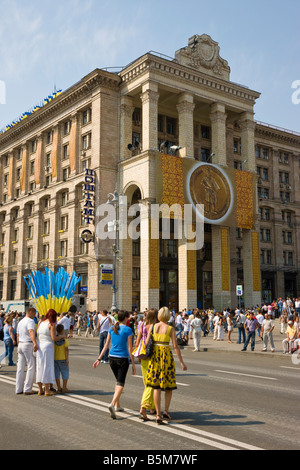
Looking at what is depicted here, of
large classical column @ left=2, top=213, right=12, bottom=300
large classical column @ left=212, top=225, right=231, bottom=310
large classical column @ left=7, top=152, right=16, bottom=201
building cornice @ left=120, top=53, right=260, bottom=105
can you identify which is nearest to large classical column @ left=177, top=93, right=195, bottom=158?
building cornice @ left=120, top=53, right=260, bottom=105

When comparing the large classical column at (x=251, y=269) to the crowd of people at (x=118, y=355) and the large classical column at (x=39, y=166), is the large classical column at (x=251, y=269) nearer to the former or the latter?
the large classical column at (x=39, y=166)

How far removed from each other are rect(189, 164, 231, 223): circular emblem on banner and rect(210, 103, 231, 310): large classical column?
1987 mm

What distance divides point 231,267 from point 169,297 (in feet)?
26.3

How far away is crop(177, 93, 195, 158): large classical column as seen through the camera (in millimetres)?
42844

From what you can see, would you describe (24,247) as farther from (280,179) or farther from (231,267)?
(280,179)

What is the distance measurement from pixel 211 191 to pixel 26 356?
115ft

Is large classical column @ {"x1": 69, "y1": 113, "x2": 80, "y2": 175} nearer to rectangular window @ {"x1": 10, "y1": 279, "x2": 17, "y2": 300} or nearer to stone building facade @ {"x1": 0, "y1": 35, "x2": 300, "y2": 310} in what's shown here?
stone building facade @ {"x1": 0, "y1": 35, "x2": 300, "y2": 310}

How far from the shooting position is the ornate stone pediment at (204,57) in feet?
146

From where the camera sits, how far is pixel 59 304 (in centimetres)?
1079

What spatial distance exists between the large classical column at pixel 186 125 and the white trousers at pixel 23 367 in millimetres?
34452

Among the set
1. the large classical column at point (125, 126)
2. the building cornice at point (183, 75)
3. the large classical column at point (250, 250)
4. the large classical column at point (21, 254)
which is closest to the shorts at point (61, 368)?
the large classical column at point (125, 126)

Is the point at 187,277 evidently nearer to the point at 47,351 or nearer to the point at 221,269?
the point at 221,269

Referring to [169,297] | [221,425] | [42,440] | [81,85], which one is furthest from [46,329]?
[81,85]

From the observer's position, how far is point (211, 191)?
43.1m
